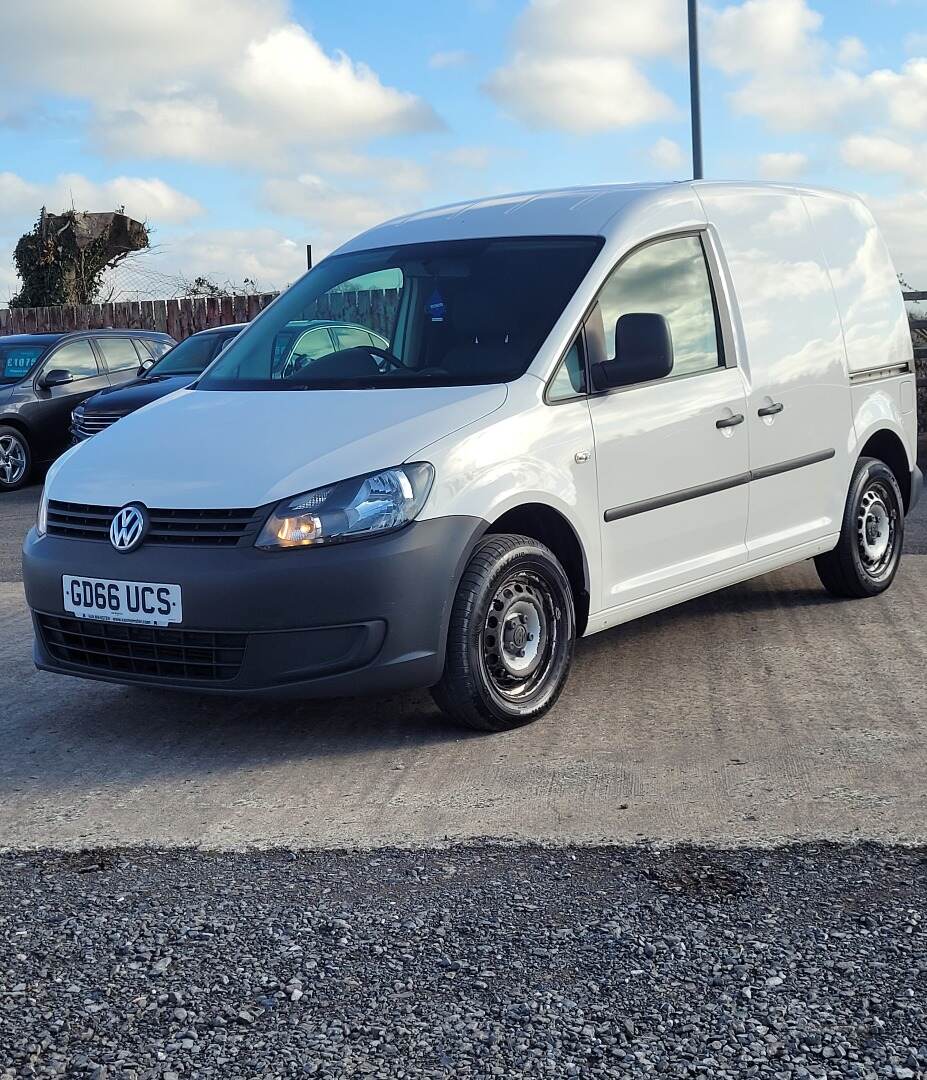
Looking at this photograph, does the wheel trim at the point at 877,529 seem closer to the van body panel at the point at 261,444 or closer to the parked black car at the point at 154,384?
the van body panel at the point at 261,444

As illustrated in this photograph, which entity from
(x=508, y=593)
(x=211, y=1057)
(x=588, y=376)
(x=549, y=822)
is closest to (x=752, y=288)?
(x=588, y=376)

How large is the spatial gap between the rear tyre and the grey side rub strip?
43cm

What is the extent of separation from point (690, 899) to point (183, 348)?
11.6m

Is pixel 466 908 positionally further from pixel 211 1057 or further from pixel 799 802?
pixel 799 802

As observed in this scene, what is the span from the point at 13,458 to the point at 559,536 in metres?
10.6

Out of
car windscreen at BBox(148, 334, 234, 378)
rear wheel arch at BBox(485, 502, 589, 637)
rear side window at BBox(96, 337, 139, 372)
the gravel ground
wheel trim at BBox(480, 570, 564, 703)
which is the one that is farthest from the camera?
rear side window at BBox(96, 337, 139, 372)

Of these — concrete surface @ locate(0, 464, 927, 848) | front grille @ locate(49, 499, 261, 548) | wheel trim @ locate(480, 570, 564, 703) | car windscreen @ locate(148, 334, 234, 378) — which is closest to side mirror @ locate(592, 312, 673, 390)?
wheel trim @ locate(480, 570, 564, 703)

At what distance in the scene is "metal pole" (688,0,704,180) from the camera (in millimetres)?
18594

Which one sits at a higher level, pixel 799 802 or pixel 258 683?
pixel 258 683

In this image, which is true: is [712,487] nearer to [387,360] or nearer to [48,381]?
[387,360]

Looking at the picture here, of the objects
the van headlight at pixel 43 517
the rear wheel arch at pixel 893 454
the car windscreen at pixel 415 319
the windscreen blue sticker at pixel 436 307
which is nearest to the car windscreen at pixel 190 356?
the car windscreen at pixel 415 319

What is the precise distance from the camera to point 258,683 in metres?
4.84

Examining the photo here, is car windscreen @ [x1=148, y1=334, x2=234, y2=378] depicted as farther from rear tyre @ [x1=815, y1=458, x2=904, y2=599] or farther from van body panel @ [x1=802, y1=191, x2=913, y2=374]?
rear tyre @ [x1=815, y1=458, x2=904, y2=599]

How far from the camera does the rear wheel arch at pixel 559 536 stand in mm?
5273
